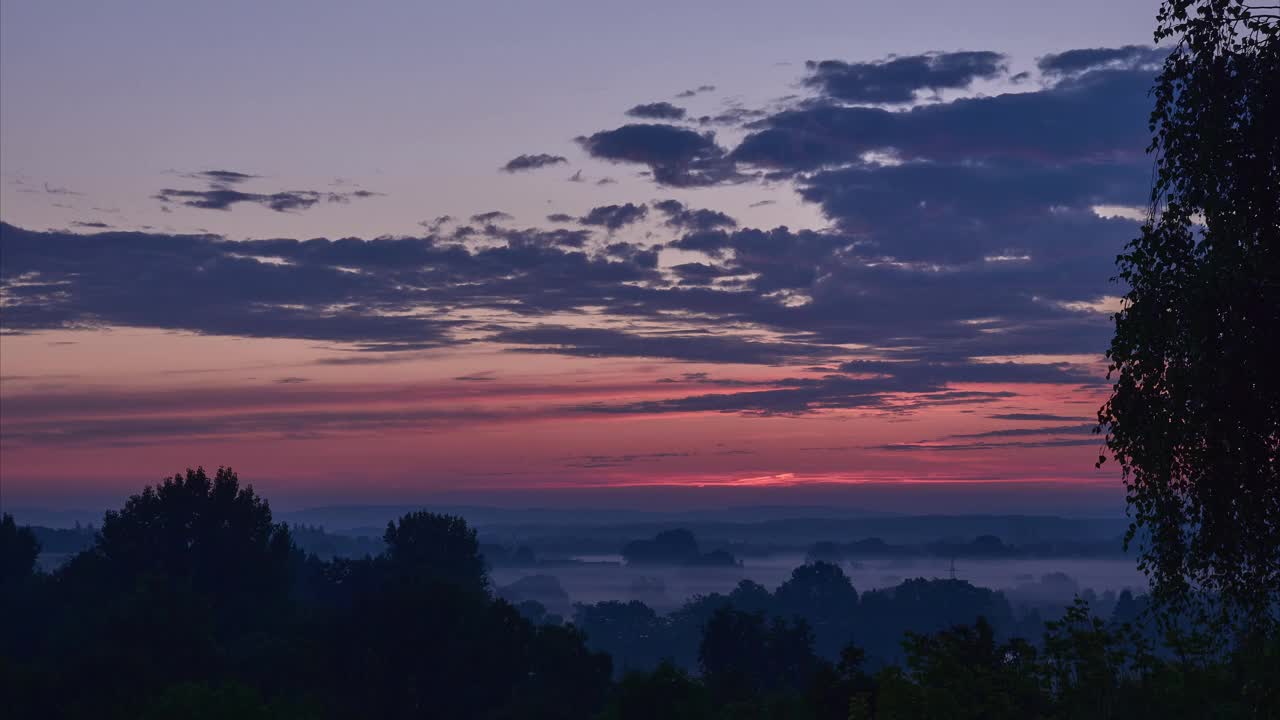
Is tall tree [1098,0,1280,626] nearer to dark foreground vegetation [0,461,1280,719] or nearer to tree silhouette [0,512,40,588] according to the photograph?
dark foreground vegetation [0,461,1280,719]

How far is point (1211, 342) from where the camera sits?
20.0 m

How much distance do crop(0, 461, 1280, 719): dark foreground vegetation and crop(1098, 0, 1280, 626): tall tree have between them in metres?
2.15

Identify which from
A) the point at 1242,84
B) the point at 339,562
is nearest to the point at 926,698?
the point at 1242,84

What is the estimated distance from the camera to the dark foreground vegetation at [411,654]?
25297mm

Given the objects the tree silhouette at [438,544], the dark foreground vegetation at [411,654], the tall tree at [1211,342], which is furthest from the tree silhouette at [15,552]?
the tall tree at [1211,342]

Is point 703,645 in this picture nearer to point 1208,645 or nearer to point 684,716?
point 684,716

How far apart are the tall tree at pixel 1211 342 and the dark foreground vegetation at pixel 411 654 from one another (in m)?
2.15

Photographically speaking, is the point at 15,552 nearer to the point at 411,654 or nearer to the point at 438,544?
A: the point at 438,544

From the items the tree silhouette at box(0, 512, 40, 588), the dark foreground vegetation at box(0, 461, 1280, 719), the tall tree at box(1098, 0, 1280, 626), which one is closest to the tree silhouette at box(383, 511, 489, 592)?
the dark foreground vegetation at box(0, 461, 1280, 719)

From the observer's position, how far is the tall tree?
19875 mm

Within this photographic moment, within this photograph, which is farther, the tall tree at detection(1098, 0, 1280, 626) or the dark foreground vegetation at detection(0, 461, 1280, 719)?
the dark foreground vegetation at detection(0, 461, 1280, 719)

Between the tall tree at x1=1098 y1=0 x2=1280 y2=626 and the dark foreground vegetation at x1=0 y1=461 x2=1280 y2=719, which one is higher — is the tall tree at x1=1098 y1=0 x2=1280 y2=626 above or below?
above

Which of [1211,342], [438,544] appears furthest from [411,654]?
[1211,342]

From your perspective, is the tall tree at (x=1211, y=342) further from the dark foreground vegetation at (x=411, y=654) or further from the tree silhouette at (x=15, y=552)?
the tree silhouette at (x=15, y=552)
